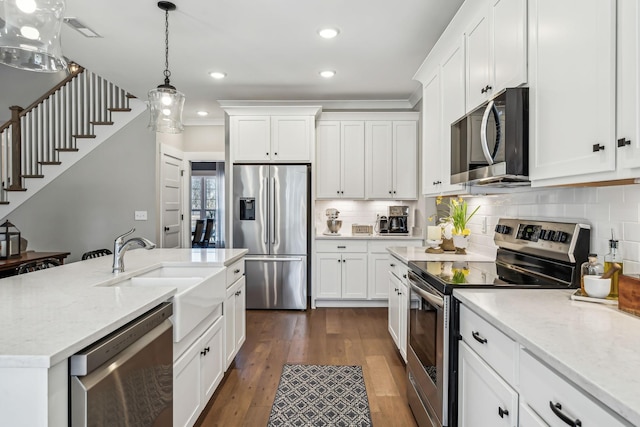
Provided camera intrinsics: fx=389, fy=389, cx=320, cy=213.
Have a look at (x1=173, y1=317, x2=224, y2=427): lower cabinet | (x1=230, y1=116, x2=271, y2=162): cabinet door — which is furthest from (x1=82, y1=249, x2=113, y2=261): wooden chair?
(x1=173, y1=317, x2=224, y2=427): lower cabinet

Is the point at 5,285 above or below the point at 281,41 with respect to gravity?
below

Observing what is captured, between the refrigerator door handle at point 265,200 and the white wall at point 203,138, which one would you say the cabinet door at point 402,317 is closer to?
the refrigerator door handle at point 265,200

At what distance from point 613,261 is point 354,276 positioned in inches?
134

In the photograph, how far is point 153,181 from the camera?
518cm

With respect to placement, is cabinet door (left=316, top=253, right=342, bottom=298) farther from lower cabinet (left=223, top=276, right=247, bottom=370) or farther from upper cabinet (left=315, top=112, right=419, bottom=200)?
lower cabinet (left=223, top=276, right=247, bottom=370)

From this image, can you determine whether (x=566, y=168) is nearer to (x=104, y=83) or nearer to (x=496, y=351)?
(x=496, y=351)

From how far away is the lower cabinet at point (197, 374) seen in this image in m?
1.86

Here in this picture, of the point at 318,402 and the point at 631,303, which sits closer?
the point at 631,303

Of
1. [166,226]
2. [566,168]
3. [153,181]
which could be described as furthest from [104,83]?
[566,168]

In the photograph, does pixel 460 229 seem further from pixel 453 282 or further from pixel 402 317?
pixel 453 282

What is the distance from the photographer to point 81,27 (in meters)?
3.08

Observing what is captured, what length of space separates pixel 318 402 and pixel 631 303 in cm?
187

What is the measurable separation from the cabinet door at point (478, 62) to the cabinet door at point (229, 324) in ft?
6.69

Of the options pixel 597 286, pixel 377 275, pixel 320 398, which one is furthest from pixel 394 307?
pixel 597 286
